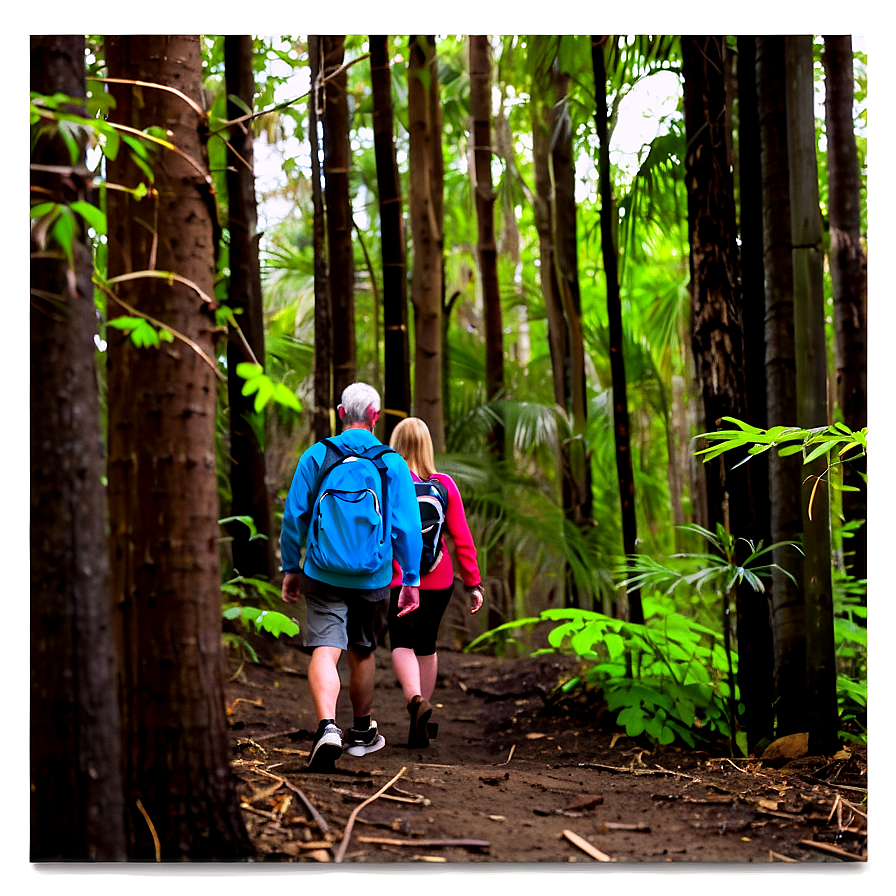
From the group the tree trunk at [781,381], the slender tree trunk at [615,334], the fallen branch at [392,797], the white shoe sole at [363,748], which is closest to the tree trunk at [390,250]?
the slender tree trunk at [615,334]

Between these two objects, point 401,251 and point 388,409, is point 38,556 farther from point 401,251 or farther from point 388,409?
point 401,251

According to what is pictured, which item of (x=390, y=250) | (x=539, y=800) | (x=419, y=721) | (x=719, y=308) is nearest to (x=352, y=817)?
A: (x=539, y=800)

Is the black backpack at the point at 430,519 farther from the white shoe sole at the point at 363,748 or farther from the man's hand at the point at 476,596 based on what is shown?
the white shoe sole at the point at 363,748

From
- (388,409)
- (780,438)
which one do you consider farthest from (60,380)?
(388,409)

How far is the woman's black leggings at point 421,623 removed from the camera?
3979 millimetres

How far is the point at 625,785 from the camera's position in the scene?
126 inches

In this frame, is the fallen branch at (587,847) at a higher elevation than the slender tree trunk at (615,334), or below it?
below

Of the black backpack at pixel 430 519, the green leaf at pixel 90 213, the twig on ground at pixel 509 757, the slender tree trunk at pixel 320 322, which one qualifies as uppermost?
the slender tree trunk at pixel 320 322

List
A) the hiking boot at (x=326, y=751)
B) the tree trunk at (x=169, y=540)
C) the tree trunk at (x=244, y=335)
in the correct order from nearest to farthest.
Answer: the tree trunk at (x=169, y=540) < the hiking boot at (x=326, y=751) < the tree trunk at (x=244, y=335)

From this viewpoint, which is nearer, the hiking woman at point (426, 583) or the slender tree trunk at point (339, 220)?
the hiking woman at point (426, 583)

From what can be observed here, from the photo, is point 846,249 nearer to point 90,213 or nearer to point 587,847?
point 587,847

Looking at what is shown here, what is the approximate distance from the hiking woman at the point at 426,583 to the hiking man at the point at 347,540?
481mm

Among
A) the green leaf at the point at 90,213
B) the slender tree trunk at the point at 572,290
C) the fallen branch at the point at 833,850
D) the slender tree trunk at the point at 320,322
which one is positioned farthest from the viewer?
the slender tree trunk at the point at 572,290

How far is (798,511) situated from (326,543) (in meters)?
2.05
